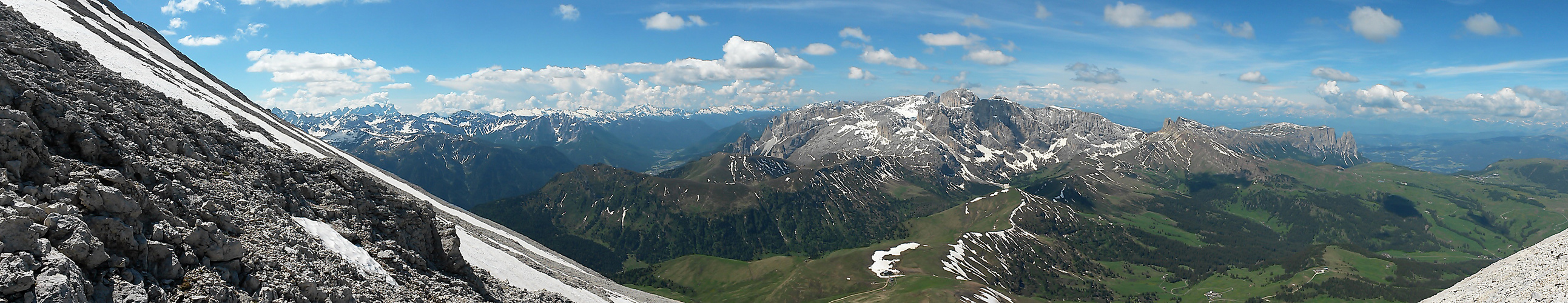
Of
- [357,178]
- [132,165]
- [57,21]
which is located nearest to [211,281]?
[132,165]

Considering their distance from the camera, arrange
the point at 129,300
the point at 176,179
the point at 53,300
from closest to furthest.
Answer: the point at 53,300 → the point at 129,300 → the point at 176,179

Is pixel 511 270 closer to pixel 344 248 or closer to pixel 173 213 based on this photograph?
pixel 344 248

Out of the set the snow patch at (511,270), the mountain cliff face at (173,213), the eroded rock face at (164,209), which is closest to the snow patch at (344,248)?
the mountain cliff face at (173,213)

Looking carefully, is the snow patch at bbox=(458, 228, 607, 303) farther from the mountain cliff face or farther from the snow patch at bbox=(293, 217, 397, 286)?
the snow patch at bbox=(293, 217, 397, 286)

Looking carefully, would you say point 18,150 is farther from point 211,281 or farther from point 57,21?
point 57,21

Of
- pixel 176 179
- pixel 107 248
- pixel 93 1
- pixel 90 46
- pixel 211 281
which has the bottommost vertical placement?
pixel 211 281

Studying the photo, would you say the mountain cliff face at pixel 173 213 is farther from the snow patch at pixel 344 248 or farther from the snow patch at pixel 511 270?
→ the snow patch at pixel 511 270

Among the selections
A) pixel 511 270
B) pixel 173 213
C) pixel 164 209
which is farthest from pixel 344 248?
pixel 511 270

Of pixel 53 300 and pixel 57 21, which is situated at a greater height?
pixel 57 21
